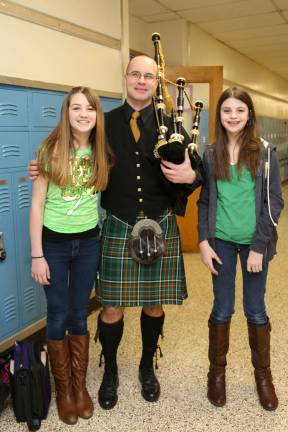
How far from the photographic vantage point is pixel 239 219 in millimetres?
1714

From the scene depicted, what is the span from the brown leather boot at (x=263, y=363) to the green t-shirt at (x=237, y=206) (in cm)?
42

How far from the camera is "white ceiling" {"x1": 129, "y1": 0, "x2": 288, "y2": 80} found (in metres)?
3.77

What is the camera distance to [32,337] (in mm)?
2514

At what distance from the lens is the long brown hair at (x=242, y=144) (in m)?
1.67

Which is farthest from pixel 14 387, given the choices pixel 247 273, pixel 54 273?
pixel 247 273

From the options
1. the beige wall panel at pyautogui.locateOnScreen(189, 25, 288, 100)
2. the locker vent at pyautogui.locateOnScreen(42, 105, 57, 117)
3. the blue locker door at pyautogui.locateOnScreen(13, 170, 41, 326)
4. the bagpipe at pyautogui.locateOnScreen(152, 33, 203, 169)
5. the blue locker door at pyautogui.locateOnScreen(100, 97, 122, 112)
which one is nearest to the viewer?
the bagpipe at pyautogui.locateOnScreen(152, 33, 203, 169)

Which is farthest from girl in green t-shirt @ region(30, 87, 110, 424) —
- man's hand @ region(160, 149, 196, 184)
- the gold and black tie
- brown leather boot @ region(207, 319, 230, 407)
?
brown leather boot @ region(207, 319, 230, 407)

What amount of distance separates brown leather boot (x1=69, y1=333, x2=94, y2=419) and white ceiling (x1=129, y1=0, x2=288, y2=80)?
3.09 m

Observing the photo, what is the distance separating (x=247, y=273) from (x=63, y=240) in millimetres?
793

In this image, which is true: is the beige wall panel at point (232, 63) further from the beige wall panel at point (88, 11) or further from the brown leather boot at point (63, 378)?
the brown leather boot at point (63, 378)

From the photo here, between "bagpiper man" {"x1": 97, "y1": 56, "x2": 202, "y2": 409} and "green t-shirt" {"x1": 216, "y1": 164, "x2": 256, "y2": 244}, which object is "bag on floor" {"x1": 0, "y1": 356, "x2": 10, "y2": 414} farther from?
"green t-shirt" {"x1": 216, "y1": 164, "x2": 256, "y2": 244}

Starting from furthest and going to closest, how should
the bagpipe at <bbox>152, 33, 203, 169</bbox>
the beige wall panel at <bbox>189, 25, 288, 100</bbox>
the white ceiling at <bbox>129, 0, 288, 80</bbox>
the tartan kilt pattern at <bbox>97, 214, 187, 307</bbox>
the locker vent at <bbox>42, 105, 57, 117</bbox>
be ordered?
the beige wall panel at <bbox>189, 25, 288, 100</bbox> < the white ceiling at <bbox>129, 0, 288, 80</bbox> < the locker vent at <bbox>42, 105, 57, 117</bbox> < the tartan kilt pattern at <bbox>97, 214, 187, 307</bbox> < the bagpipe at <bbox>152, 33, 203, 169</bbox>

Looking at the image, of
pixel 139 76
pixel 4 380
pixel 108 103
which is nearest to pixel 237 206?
pixel 139 76

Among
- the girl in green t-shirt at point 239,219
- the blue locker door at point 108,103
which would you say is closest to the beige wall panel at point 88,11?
the blue locker door at point 108,103
